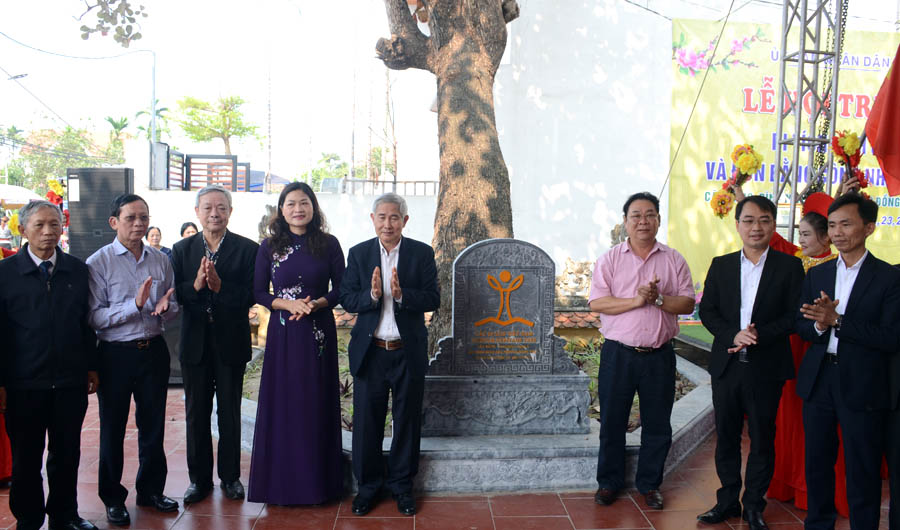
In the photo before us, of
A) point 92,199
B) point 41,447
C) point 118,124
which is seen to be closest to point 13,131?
point 118,124

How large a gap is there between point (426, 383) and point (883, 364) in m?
2.33

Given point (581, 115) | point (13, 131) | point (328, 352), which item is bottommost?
point (328, 352)

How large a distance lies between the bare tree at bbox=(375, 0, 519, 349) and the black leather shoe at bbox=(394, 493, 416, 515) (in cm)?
232

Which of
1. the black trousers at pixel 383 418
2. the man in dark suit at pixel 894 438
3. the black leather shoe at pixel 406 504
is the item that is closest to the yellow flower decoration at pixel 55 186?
the black trousers at pixel 383 418

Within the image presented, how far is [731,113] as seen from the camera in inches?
366

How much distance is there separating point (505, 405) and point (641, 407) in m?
0.86

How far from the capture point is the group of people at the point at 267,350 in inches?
129

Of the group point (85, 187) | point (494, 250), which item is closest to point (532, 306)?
point (494, 250)

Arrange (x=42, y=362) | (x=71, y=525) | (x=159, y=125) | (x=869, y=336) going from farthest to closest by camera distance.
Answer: (x=159, y=125) → (x=71, y=525) → (x=42, y=362) → (x=869, y=336)

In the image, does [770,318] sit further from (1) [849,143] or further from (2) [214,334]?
(2) [214,334]

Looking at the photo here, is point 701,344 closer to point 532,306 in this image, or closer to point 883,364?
point 532,306

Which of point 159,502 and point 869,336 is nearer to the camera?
point 869,336

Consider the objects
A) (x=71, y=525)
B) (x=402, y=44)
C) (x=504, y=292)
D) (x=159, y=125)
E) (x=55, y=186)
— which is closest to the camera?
(x=71, y=525)

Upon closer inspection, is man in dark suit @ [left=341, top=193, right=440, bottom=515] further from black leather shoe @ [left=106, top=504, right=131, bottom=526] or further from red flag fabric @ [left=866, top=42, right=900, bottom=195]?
red flag fabric @ [left=866, top=42, right=900, bottom=195]
